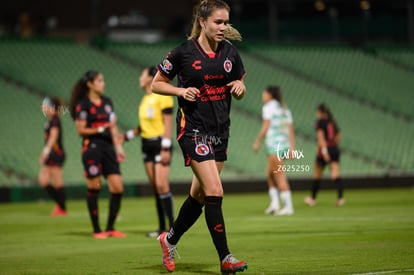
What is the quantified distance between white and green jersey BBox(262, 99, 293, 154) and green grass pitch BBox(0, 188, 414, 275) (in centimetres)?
147

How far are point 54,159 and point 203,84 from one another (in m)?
11.8

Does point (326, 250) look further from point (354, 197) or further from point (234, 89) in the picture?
point (354, 197)

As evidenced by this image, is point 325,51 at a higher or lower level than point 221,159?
lower

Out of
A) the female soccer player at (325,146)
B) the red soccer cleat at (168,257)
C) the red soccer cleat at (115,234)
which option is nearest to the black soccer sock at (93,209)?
the red soccer cleat at (115,234)

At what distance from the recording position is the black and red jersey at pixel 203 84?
8602 millimetres

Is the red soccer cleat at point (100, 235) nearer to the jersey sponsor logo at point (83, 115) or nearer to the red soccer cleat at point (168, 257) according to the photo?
the jersey sponsor logo at point (83, 115)

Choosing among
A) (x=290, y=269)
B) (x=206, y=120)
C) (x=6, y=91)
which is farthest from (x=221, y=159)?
(x=6, y=91)

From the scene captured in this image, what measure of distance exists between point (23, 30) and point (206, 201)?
88.5 feet

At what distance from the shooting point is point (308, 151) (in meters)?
28.6

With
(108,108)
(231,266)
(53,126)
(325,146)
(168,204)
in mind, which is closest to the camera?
(231,266)

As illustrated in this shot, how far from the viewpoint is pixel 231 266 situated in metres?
7.99

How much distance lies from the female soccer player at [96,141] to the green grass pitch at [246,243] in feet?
1.63

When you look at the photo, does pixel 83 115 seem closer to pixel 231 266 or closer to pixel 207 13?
pixel 207 13

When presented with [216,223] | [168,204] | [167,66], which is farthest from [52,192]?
[216,223]
